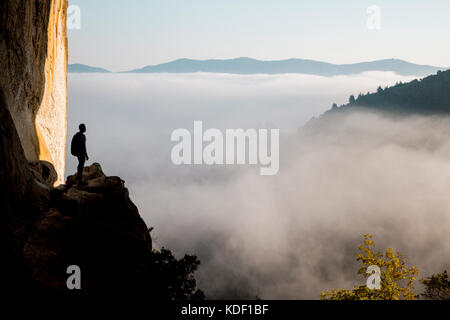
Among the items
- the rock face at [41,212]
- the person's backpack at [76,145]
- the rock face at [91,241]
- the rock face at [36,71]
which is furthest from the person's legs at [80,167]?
the rock face at [36,71]

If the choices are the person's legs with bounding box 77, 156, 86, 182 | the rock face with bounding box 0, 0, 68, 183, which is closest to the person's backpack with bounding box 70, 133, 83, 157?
the person's legs with bounding box 77, 156, 86, 182

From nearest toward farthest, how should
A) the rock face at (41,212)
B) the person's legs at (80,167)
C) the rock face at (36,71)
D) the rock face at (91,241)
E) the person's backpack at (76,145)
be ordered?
the rock face at (41,212) → the rock face at (91,241) → the person's backpack at (76,145) → the person's legs at (80,167) → the rock face at (36,71)

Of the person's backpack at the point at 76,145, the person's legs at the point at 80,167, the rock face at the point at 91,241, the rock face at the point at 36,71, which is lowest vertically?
the rock face at the point at 91,241

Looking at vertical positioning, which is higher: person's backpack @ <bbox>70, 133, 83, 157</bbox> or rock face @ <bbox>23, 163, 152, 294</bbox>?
person's backpack @ <bbox>70, 133, 83, 157</bbox>

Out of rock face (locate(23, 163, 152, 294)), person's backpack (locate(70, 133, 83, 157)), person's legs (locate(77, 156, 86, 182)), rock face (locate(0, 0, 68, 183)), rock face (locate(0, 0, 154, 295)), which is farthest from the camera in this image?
rock face (locate(0, 0, 68, 183))

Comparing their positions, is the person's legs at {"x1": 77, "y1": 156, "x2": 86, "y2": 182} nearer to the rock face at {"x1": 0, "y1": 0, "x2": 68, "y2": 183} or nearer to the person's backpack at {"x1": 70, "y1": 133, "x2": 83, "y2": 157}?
the person's backpack at {"x1": 70, "y1": 133, "x2": 83, "y2": 157}

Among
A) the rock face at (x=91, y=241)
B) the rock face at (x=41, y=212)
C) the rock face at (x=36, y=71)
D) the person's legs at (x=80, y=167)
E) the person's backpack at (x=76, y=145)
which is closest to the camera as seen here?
the rock face at (x=41, y=212)

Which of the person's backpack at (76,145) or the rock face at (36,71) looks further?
the rock face at (36,71)

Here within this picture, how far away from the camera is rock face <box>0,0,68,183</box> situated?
17031mm

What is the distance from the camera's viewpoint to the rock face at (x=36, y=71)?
55.9ft

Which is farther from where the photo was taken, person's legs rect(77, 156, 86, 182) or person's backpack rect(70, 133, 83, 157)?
person's legs rect(77, 156, 86, 182)

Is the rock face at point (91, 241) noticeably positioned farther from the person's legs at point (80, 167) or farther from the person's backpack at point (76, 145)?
the person's backpack at point (76, 145)
